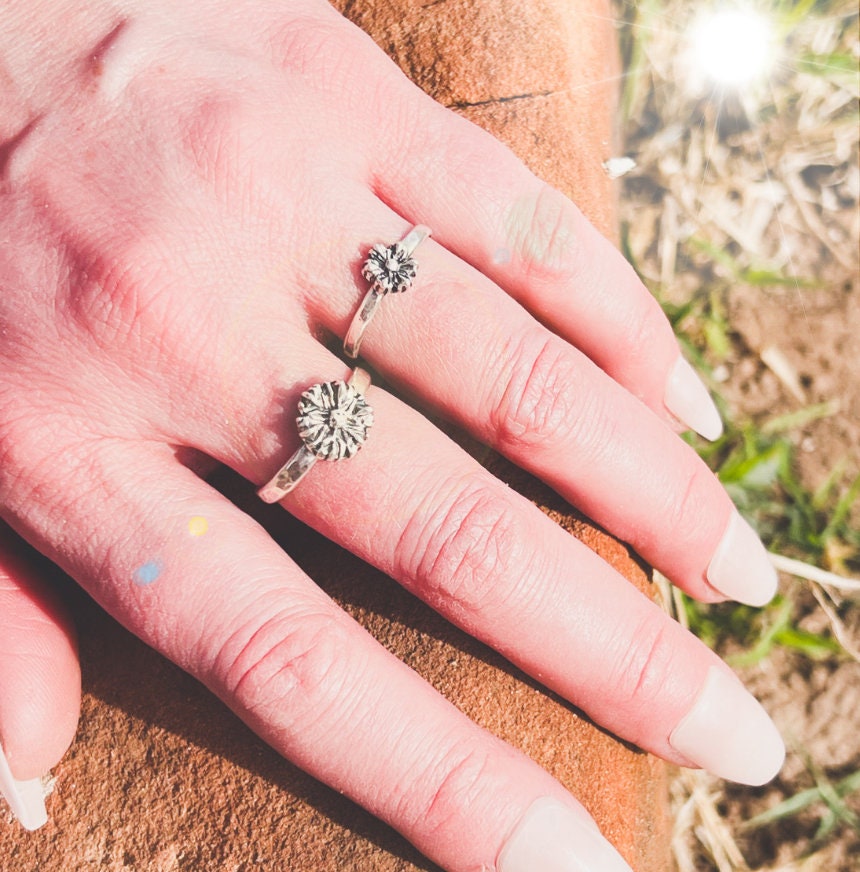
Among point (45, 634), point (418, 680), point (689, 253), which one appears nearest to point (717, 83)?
point (689, 253)

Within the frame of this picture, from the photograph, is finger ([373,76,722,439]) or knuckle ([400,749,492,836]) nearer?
knuckle ([400,749,492,836])

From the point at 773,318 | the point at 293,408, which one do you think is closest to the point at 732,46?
the point at 773,318

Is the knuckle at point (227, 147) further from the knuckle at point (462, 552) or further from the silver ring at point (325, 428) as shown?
the knuckle at point (462, 552)

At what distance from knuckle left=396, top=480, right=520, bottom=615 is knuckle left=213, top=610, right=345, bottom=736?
0.53 feet

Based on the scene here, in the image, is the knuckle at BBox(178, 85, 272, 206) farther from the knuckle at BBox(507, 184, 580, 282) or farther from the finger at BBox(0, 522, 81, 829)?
the finger at BBox(0, 522, 81, 829)

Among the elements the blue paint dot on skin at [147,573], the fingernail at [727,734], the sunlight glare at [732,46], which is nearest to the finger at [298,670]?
the blue paint dot on skin at [147,573]

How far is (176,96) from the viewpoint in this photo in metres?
1.59

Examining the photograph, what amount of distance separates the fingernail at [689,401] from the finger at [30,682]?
1.14 metres

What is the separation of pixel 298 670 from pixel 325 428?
0.36 meters

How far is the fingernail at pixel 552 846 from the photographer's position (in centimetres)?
135

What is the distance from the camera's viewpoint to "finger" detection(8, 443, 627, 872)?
1365mm

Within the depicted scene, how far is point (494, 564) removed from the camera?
1448 mm

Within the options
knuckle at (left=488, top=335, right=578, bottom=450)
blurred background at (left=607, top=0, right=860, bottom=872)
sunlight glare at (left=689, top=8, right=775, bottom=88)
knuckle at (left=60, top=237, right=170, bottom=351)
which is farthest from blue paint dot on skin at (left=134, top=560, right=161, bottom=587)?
sunlight glare at (left=689, top=8, right=775, bottom=88)

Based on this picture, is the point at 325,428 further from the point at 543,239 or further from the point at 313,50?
the point at 313,50
